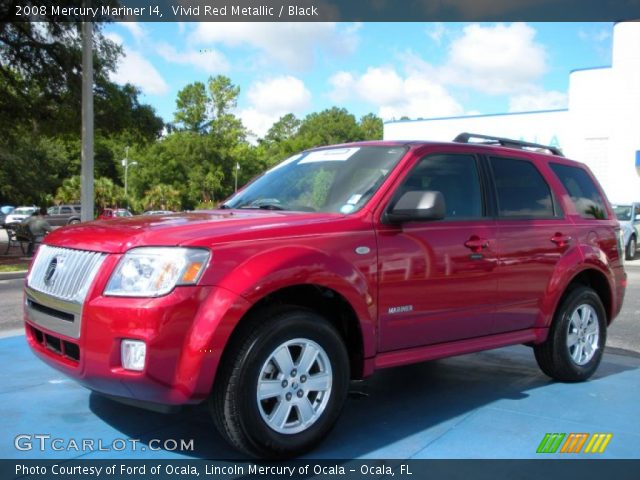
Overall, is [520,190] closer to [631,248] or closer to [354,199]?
[354,199]

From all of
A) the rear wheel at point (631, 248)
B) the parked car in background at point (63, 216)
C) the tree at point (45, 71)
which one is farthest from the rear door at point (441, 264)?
the parked car in background at point (63, 216)

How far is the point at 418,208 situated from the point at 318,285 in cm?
82

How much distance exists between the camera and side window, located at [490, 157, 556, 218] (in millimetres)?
4750

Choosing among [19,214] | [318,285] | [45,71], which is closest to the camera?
[318,285]

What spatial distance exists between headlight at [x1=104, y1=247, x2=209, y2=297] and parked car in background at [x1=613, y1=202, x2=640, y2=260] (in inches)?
707

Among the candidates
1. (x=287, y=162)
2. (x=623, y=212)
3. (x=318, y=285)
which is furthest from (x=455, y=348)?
(x=623, y=212)

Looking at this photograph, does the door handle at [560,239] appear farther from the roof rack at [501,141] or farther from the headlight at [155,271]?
the headlight at [155,271]

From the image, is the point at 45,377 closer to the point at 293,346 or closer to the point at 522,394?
the point at 293,346

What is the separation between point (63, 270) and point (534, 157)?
373 centimetres

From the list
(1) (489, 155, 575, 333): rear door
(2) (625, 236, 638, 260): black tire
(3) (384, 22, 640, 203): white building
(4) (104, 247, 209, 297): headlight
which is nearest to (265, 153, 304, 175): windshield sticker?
(1) (489, 155, 575, 333): rear door

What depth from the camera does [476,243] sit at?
434 centimetres

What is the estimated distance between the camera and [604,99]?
29.5 m

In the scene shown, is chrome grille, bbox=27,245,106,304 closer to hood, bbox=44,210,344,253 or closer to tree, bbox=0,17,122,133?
hood, bbox=44,210,344,253

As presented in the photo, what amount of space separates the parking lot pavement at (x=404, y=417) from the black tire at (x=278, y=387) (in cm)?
25
